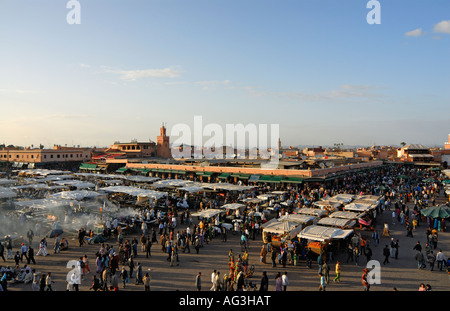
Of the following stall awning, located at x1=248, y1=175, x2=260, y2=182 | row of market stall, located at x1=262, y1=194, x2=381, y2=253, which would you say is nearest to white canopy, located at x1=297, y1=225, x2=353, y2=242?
row of market stall, located at x1=262, y1=194, x2=381, y2=253

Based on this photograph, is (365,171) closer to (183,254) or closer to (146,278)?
(183,254)

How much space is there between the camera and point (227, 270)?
12.4 meters

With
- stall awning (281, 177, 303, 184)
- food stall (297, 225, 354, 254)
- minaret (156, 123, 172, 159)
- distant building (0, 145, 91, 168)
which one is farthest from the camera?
minaret (156, 123, 172, 159)

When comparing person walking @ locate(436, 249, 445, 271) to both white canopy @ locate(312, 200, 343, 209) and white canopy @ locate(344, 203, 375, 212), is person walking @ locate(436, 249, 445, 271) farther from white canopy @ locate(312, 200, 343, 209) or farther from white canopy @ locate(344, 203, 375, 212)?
white canopy @ locate(312, 200, 343, 209)

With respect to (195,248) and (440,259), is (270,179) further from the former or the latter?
(440,259)

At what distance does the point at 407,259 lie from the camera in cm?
1363

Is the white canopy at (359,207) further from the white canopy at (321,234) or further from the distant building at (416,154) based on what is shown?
the distant building at (416,154)

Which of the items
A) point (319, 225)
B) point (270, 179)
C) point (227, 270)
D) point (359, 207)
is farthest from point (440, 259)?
point (270, 179)

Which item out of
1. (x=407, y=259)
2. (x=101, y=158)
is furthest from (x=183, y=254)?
(x=101, y=158)

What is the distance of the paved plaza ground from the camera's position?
35.6ft

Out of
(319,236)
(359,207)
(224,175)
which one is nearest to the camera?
(319,236)

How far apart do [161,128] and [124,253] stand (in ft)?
191

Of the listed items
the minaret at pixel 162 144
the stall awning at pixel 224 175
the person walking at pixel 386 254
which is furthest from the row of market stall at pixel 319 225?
the minaret at pixel 162 144

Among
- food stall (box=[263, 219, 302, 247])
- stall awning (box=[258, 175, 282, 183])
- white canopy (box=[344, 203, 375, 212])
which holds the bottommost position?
food stall (box=[263, 219, 302, 247])
